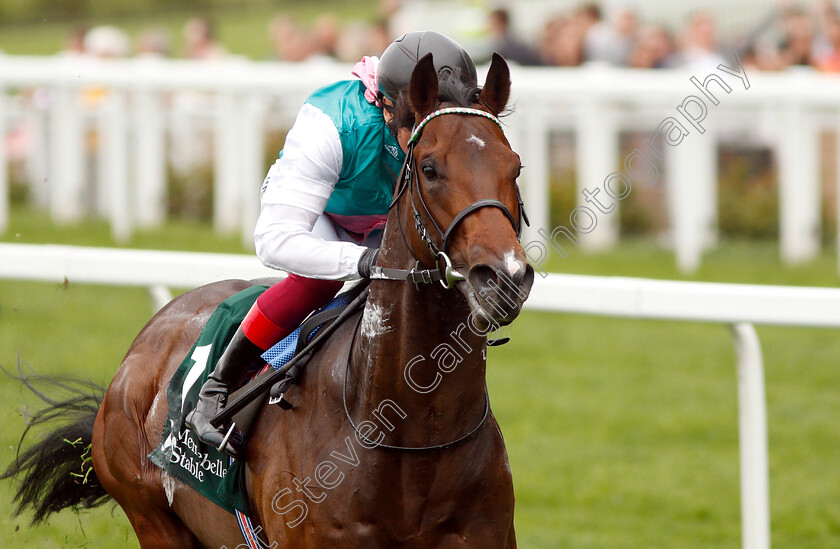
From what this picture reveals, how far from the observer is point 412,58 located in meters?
2.87

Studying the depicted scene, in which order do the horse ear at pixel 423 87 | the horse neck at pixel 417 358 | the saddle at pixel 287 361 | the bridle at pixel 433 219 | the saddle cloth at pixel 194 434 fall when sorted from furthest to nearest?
the saddle cloth at pixel 194 434
the saddle at pixel 287 361
the horse neck at pixel 417 358
the horse ear at pixel 423 87
the bridle at pixel 433 219

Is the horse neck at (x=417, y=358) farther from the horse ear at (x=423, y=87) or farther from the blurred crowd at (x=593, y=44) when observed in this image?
the blurred crowd at (x=593, y=44)

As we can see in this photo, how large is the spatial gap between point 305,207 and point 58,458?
5.30ft

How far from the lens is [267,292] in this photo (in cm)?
322

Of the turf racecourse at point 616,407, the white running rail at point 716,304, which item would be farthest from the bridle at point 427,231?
the turf racecourse at point 616,407

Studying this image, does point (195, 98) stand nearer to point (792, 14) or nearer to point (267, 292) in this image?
point (792, 14)

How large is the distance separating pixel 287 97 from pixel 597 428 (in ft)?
15.7

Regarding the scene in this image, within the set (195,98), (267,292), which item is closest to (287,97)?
(195,98)

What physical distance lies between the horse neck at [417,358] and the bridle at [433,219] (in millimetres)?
56

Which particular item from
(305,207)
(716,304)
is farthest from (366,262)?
(716,304)

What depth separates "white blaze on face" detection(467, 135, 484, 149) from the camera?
2529 mm

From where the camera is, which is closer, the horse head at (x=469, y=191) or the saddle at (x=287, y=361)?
the horse head at (x=469, y=191)

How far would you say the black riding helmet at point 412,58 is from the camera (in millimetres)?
2857

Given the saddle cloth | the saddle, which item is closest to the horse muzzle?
the saddle
